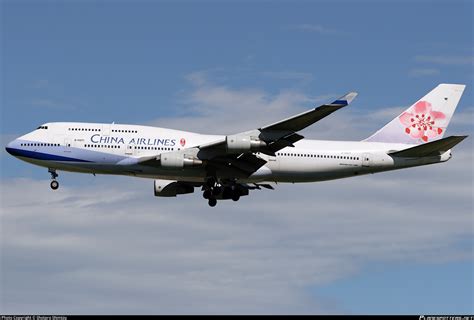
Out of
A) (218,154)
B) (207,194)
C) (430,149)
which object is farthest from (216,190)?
(430,149)

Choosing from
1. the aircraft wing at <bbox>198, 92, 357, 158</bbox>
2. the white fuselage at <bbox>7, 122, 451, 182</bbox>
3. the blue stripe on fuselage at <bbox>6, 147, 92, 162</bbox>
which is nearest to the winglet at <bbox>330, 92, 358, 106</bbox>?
the aircraft wing at <bbox>198, 92, 357, 158</bbox>

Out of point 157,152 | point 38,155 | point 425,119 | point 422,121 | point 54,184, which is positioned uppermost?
point 425,119

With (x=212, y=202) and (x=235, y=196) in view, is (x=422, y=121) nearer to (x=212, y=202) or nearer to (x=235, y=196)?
(x=235, y=196)

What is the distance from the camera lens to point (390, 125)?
Result: 6197 centimetres

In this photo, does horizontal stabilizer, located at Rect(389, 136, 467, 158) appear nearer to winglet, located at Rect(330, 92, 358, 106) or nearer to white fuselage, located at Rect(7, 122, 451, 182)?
white fuselage, located at Rect(7, 122, 451, 182)

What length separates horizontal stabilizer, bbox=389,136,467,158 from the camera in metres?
56.3

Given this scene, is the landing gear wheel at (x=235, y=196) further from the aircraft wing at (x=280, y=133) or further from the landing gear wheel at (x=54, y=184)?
the landing gear wheel at (x=54, y=184)

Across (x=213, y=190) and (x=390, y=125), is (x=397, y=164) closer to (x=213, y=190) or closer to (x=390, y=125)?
(x=390, y=125)

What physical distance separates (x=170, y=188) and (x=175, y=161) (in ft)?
25.2

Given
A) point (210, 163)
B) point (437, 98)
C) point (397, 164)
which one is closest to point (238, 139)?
point (210, 163)

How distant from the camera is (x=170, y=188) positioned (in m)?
63.0

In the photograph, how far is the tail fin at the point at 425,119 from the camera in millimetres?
61709

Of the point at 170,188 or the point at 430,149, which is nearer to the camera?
the point at 430,149

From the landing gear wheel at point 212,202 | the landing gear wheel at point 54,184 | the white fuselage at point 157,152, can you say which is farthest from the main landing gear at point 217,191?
the landing gear wheel at point 54,184
